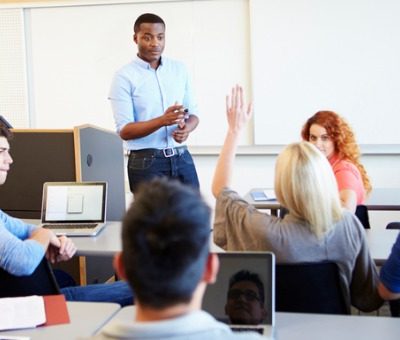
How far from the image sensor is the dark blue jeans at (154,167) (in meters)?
3.29

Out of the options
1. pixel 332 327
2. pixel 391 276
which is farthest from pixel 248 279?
pixel 391 276

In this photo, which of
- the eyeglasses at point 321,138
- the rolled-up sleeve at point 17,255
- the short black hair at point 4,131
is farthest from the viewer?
the eyeglasses at point 321,138

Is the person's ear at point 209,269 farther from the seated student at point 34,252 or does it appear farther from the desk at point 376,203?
the desk at point 376,203

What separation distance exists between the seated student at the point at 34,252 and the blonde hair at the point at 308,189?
734mm

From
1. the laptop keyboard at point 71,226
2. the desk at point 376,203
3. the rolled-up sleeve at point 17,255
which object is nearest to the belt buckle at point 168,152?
the desk at point 376,203

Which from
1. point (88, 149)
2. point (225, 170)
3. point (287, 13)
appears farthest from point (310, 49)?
point (225, 170)

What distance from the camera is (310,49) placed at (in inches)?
183

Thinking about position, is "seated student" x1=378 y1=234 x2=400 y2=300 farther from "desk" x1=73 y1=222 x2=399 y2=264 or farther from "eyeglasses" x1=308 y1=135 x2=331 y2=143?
"eyeglasses" x1=308 y1=135 x2=331 y2=143

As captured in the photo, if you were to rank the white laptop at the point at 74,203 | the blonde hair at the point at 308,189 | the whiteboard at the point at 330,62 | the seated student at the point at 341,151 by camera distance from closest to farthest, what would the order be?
the blonde hair at the point at 308,189 → the seated student at the point at 341,151 → the white laptop at the point at 74,203 → the whiteboard at the point at 330,62

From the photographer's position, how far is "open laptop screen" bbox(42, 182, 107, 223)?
283cm

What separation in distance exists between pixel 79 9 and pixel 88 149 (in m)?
2.25

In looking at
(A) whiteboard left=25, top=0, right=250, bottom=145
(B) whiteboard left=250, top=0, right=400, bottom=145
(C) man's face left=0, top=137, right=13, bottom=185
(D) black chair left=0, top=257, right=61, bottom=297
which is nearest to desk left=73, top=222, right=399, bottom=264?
(D) black chair left=0, top=257, right=61, bottom=297

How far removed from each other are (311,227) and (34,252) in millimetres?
938

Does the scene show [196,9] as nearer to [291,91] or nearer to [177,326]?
[291,91]
